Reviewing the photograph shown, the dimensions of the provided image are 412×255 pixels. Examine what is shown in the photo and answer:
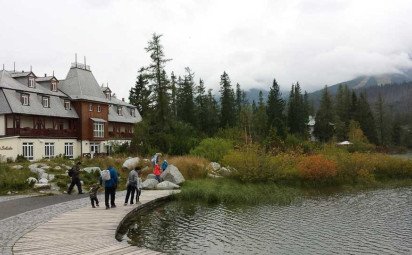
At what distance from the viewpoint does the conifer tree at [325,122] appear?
88.1 meters

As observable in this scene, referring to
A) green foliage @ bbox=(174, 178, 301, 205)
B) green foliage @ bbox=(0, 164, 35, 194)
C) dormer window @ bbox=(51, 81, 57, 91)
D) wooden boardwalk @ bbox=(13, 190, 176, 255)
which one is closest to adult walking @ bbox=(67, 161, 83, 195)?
green foliage @ bbox=(0, 164, 35, 194)

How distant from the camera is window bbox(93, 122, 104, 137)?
54.4 metres

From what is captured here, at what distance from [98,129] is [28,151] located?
37.2ft

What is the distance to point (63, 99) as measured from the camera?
51812mm

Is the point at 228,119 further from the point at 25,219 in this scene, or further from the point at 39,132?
the point at 25,219

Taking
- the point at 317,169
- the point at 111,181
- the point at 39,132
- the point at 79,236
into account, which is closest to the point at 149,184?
the point at 111,181

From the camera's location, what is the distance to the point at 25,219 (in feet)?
52.3

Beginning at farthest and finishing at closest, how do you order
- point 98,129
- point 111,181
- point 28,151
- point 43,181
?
point 98,129, point 28,151, point 43,181, point 111,181

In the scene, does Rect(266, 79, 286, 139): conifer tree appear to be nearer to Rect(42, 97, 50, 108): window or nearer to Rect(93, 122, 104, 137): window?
Rect(93, 122, 104, 137): window

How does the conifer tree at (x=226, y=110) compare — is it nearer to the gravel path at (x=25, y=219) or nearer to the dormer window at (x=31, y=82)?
the dormer window at (x=31, y=82)

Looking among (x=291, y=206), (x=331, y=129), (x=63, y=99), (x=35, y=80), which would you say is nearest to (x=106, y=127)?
(x=63, y=99)

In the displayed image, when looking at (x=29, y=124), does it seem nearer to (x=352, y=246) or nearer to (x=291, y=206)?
(x=291, y=206)

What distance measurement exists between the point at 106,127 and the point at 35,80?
1124cm

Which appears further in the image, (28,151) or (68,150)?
(68,150)
